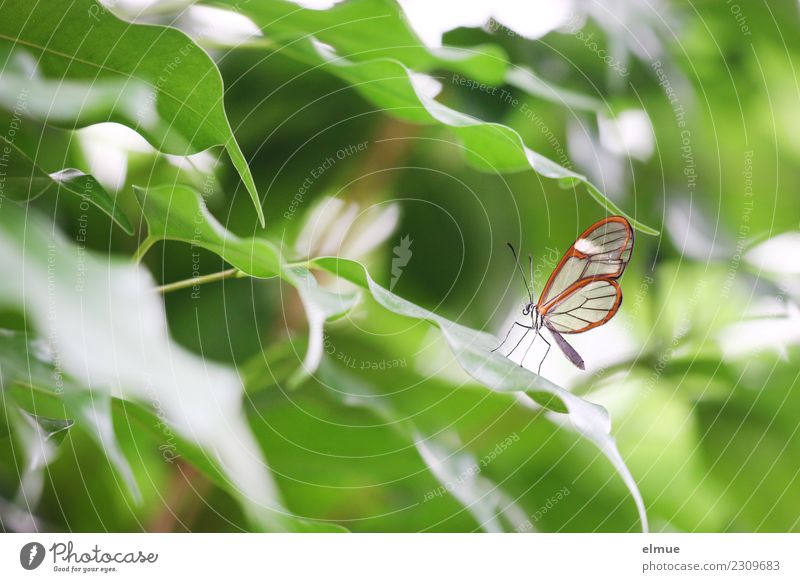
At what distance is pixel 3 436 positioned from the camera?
0.40 metres

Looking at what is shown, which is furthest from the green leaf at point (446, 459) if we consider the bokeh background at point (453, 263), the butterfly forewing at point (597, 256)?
the butterfly forewing at point (597, 256)

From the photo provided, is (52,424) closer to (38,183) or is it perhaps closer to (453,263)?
(38,183)

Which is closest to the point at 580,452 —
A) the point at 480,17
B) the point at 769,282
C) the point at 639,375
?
the point at 639,375

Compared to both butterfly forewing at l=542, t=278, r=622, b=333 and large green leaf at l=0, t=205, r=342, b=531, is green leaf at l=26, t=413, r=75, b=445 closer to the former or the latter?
large green leaf at l=0, t=205, r=342, b=531

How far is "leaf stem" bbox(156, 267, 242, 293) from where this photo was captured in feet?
1.33

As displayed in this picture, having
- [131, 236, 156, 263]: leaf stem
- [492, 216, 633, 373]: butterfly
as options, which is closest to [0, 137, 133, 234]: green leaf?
[131, 236, 156, 263]: leaf stem

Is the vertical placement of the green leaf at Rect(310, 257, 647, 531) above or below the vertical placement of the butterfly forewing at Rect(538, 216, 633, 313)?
below

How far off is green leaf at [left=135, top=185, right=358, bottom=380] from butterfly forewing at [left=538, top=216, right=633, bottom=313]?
0.14 m

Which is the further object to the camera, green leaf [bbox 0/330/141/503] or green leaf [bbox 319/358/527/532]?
green leaf [bbox 319/358/527/532]

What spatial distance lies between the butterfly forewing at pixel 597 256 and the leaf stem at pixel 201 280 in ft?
0.65

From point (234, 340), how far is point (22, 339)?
117 millimetres

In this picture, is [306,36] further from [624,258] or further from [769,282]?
[769,282]

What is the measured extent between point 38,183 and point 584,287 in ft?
1.06

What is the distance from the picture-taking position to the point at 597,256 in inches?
17.0
